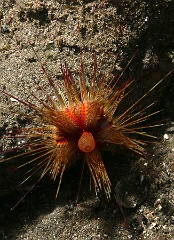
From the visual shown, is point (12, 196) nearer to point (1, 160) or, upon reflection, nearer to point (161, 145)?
point (1, 160)

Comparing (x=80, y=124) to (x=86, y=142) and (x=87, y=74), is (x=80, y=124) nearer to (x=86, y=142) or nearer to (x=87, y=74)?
(x=86, y=142)

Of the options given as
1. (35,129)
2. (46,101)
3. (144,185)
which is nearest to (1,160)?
(35,129)

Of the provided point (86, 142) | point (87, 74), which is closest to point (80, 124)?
point (86, 142)

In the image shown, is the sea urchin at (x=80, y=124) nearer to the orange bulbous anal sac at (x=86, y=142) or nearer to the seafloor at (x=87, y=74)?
the orange bulbous anal sac at (x=86, y=142)

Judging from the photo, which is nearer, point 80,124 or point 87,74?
point 80,124

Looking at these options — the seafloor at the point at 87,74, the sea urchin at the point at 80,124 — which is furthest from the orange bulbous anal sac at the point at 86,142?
the seafloor at the point at 87,74
